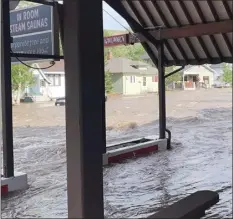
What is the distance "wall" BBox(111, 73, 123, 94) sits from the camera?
2786 centimetres

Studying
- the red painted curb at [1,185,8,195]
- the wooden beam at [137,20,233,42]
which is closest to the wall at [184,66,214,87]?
the wooden beam at [137,20,233,42]

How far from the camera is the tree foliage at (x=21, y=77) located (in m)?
19.5

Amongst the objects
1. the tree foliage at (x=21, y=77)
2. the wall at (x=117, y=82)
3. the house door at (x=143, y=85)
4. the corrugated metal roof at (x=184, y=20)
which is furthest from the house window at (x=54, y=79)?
the corrugated metal roof at (x=184, y=20)

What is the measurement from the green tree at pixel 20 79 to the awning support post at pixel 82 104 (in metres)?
17.5

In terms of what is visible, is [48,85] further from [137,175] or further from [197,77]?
[137,175]

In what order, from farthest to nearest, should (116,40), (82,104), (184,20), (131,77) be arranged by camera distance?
1. (131,77)
2. (116,40)
3. (184,20)
4. (82,104)

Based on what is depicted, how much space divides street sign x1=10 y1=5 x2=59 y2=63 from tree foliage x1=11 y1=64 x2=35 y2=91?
1342 cm

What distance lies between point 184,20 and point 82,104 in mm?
6834

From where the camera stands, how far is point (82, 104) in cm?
192

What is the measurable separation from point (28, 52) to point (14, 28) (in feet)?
1.33

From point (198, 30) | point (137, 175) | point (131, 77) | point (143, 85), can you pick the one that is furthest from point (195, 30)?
point (143, 85)

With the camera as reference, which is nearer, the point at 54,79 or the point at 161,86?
the point at 161,86

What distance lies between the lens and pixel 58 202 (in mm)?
5312

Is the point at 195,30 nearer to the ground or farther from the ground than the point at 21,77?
farther from the ground
